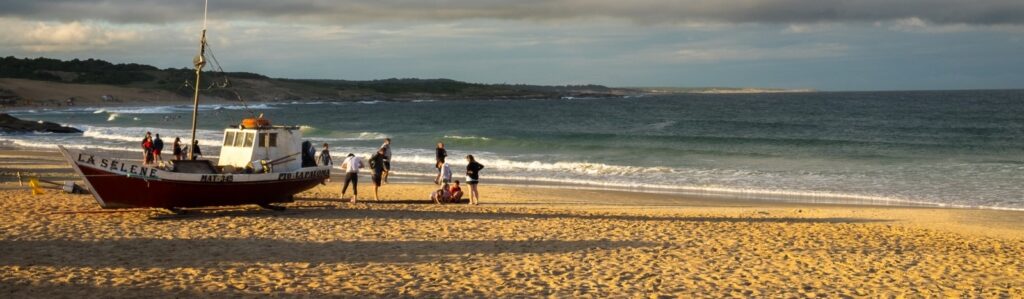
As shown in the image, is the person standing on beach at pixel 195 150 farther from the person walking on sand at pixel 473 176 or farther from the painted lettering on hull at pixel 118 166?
the person walking on sand at pixel 473 176

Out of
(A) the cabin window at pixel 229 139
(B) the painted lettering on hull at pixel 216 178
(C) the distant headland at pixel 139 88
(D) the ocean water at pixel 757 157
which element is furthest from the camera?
(C) the distant headland at pixel 139 88

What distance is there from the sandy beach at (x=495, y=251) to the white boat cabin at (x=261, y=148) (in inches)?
38.3

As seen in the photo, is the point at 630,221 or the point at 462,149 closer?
the point at 630,221

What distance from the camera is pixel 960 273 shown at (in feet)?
37.6

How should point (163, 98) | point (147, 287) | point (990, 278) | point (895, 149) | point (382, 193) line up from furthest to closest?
point (163, 98) < point (895, 149) < point (382, 193) < point (990, 278) < point (147, 287)

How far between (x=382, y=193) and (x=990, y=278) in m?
13.1

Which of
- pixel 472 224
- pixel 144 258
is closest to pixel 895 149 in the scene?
pixel 472 224

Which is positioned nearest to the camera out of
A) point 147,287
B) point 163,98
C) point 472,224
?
point 147,287

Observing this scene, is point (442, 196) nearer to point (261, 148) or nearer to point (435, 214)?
point (435, 214)

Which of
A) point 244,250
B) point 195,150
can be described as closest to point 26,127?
point 195,150

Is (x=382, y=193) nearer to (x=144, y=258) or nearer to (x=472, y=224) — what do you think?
(x=472, y=224)

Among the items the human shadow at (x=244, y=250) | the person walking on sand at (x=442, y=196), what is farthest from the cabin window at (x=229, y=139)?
the human shadow at (x=244, y=250)

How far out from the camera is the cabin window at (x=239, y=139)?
58.3ft

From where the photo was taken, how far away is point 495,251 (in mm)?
12484
